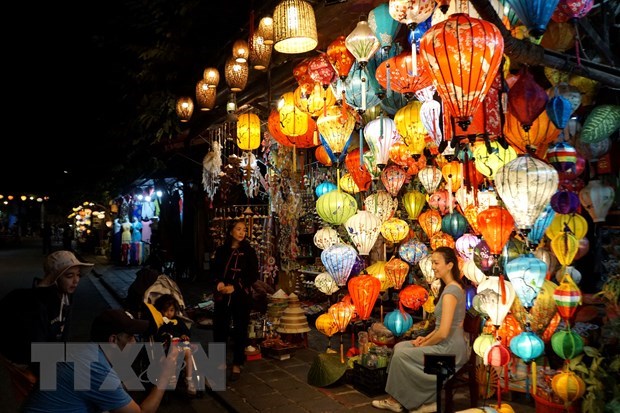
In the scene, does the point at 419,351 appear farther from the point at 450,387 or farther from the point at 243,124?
the point at 243,124

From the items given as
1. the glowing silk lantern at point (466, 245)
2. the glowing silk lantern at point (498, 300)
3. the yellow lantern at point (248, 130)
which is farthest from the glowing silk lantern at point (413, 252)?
the yellow lantern at point (248, 130)

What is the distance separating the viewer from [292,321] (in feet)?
26.4

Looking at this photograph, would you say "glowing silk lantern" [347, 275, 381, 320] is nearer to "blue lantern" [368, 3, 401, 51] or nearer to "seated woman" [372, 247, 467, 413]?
"seated woman" [372, 247, 467, 413]

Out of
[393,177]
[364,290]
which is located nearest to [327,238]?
[364,290]

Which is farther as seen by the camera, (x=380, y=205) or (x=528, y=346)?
(x=380, y=205)

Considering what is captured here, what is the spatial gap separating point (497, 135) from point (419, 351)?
8.83ft

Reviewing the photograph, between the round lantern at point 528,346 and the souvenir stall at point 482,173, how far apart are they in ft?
0.06

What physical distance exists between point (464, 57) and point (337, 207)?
10.7ft

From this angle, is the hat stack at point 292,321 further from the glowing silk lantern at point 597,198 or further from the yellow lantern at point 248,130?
the glowing silk lantern at point 597,198

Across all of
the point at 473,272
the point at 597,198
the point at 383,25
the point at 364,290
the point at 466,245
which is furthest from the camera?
the point at 466,245

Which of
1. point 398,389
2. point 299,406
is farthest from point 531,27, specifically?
point 299,406

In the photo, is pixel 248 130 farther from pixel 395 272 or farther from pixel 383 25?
pixel 383 25

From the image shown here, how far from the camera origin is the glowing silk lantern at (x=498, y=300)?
16.0 feet

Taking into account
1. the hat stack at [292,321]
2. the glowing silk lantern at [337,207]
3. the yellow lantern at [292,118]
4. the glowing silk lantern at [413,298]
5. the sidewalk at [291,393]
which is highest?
the yellow lantern at [292,118]
